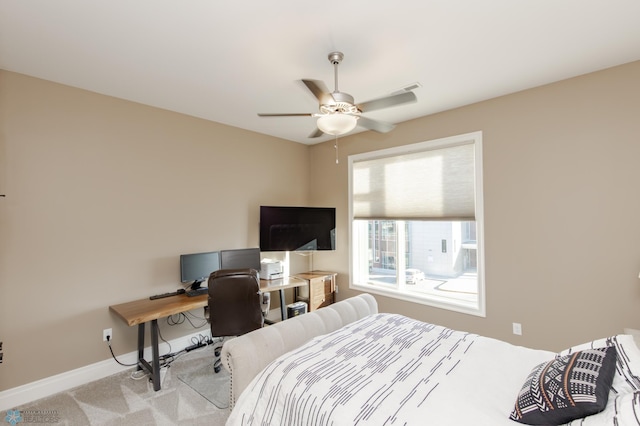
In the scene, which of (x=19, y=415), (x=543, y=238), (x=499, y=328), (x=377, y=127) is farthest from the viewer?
(x=499, y=328)

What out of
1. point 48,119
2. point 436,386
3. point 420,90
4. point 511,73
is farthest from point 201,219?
point 511,73

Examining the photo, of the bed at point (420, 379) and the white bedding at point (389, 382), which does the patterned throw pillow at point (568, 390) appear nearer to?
the bed at point (420, 379)

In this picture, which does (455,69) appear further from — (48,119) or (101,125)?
(48,119)

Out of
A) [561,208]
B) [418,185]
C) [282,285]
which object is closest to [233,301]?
[282,285]

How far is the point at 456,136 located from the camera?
11.1 feet

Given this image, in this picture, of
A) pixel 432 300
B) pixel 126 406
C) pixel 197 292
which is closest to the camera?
pixel 126 406

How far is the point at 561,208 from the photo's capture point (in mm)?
2746

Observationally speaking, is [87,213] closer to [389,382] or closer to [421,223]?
[389,382]

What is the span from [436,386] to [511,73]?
Result: 2613mm

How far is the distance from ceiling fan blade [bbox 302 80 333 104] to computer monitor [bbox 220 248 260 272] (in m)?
2.37

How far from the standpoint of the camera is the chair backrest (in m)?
2.76

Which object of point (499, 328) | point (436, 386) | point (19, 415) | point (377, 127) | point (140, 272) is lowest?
point (19, 415)

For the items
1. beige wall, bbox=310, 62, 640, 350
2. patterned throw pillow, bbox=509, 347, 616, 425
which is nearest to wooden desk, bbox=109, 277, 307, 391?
patterned throw pillow, bbox=509, 347, 616, 425

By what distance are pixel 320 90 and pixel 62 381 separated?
11.0ft
